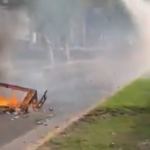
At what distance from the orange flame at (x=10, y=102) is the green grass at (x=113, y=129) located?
6.34ft

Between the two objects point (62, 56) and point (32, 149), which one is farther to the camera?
point (62, 56)

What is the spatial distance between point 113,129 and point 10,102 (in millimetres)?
3851

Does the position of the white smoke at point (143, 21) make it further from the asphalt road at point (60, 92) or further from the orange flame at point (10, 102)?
the orange flame at point (10, 102)

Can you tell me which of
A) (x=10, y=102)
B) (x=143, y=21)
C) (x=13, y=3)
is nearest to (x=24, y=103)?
(x=10, y=102)

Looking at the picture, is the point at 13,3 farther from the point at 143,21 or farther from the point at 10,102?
the point at 10,102

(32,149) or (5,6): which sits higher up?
(5,6)

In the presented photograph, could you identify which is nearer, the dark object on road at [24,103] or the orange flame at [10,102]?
the dark object on road at [24,103]

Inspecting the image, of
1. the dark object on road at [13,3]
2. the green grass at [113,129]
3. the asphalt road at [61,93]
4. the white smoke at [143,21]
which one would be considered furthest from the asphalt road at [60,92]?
the dark object on road at [13,3]

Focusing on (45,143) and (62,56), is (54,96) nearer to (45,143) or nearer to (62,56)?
(45,143)

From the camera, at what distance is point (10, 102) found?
43.1 ft

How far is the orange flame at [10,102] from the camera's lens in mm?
12696

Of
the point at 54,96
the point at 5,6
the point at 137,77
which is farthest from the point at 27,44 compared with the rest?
the point at 54,96

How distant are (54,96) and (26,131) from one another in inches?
197

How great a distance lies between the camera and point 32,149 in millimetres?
8680
